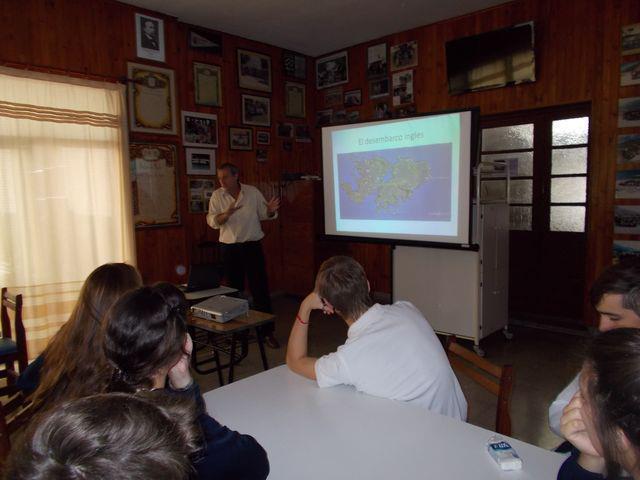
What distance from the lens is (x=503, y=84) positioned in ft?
15.2

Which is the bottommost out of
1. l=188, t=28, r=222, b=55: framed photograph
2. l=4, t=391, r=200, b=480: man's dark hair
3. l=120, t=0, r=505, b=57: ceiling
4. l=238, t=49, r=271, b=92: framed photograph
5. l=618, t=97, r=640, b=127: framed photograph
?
l=4, t=391, r=200, b=480: man's dark hair

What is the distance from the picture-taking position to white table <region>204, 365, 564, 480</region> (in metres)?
1.11

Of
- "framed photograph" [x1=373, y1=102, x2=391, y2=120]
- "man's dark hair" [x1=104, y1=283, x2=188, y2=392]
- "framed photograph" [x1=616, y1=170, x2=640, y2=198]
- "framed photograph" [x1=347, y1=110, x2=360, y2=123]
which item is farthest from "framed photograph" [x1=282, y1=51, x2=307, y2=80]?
"man's dark hair" [x1=104, y1=283, x2=188, y2=392]

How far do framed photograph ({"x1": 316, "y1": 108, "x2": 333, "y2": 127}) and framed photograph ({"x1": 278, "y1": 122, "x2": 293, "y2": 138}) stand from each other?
0.45m

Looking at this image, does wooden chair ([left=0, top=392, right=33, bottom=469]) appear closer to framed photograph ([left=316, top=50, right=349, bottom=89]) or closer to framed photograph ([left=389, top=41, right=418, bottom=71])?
framed photograph ([left=389, top=41, right=418, bottom=71])

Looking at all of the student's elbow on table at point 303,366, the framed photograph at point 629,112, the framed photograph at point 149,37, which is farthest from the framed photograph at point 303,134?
the student's elbow on table at point 303,366

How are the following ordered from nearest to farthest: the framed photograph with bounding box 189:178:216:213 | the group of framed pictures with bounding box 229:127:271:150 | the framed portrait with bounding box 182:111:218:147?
the framed portrait with bounding box 182:111:218:147 < the framed photograph with bounding box 189:178:216:213 < the group of framed pictures with bounding box 229:127:271:150

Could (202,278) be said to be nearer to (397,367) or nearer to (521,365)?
(397,367)

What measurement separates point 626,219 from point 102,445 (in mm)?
4633

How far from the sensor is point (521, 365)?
3.62 meters

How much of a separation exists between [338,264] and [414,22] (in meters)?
4.18

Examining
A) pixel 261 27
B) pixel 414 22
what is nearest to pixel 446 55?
pixel 414 22

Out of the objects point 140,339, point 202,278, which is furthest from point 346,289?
point 202,278

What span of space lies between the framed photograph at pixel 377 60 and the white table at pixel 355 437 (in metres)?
4.76
